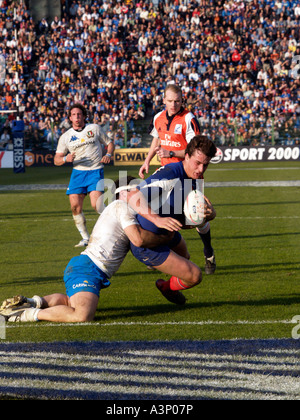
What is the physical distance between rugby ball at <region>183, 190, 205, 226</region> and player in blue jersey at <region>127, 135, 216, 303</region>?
7cm

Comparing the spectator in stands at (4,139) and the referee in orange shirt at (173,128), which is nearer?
the referee in orange shirt at (173,128)

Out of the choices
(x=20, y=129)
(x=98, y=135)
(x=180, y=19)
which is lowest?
(x=20, y=129)

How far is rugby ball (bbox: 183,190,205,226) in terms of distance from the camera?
5.93 meters

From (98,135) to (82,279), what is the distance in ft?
18.3

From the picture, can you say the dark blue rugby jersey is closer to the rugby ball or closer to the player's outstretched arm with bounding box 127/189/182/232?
the player's outstretched arm with bounding box 127/189/182/232

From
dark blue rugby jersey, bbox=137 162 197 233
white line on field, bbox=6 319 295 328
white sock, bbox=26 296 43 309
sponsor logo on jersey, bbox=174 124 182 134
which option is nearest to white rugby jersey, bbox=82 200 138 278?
dark blue rugby jersey, bbox=137 162 197 233

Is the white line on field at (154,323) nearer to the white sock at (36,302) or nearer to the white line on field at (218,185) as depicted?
the white sock at (36,302)

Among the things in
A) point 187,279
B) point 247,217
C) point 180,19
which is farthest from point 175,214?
point 180,19

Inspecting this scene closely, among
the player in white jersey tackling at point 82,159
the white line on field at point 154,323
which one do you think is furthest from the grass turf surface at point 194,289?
the player in white jersey tackling at point 82,159

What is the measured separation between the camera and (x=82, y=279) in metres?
6.21

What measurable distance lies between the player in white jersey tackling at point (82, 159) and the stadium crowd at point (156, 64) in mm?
25354

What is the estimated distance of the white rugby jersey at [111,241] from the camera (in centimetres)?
632
